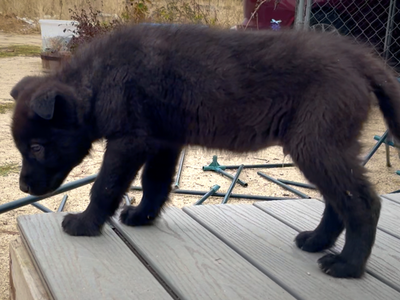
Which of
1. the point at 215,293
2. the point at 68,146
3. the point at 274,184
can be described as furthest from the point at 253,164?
the point at 215,293

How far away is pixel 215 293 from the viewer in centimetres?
175

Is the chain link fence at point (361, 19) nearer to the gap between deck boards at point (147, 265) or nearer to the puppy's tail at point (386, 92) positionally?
the puppy's tail at point (386, 92)

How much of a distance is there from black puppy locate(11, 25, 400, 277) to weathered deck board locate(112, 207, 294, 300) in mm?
146

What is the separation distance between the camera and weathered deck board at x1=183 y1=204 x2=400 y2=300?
5.95 ft

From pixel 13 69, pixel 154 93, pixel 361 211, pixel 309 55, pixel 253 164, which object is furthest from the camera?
pixel 13 69

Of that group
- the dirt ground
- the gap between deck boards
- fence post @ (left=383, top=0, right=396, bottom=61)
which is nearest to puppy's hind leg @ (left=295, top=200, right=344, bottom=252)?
the gap between deck boards

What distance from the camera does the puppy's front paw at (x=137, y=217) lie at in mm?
2400

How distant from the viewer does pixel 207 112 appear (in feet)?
7.11

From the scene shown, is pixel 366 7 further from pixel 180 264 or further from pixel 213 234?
pixel 180 264

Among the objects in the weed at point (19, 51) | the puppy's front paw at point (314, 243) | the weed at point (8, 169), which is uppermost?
the puppy's front paw at point (314, 243)

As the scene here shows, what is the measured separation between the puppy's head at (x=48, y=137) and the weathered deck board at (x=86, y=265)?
0.21 m

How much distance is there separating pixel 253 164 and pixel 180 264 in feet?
10.8

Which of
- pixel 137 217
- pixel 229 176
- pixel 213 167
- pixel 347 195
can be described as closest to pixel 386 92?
pixel 347 195

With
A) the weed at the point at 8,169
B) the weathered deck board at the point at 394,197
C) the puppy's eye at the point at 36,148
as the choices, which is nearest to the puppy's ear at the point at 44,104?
the puppy's eye at the point at 36,148
